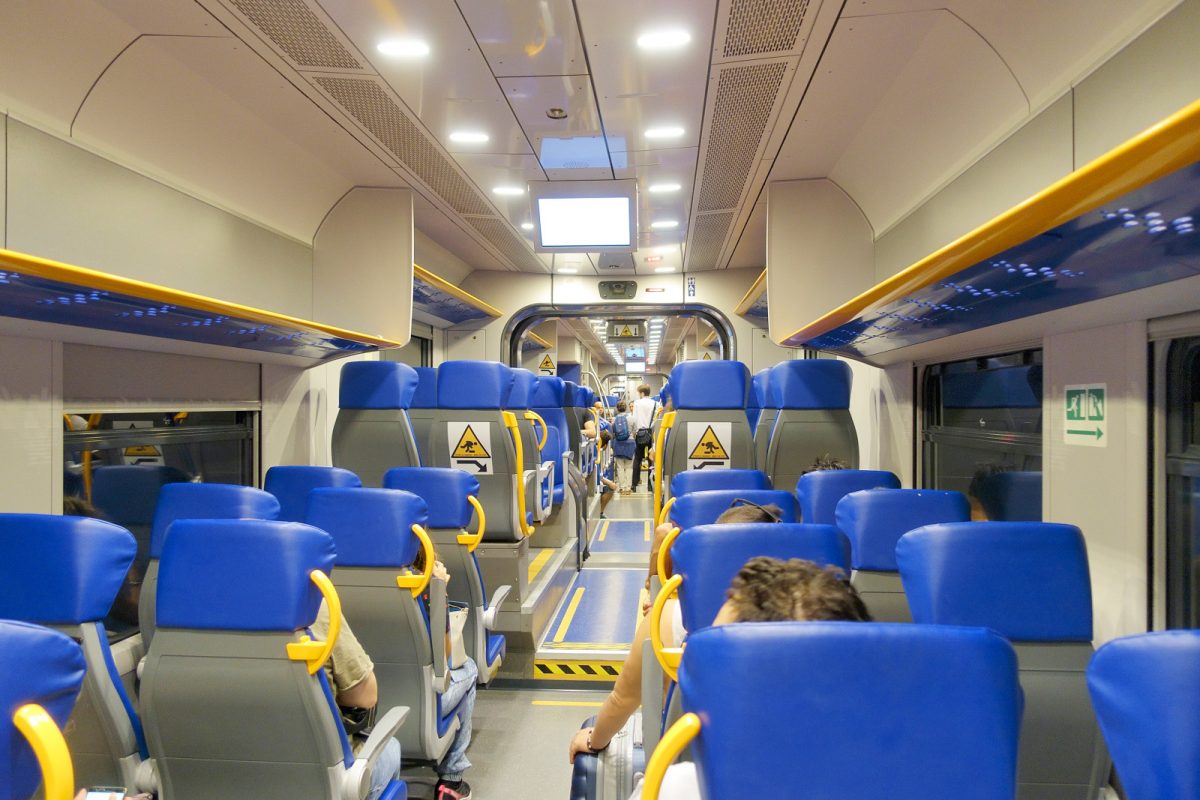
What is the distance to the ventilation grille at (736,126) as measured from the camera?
3598mm

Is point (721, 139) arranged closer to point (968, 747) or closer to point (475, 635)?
point (475, 635)

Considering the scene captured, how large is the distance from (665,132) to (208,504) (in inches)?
139

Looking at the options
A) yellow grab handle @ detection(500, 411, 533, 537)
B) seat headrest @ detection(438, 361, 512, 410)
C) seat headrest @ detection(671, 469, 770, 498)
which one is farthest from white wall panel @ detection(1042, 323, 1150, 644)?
seat headrest @ detection(438, 361, 512, 410)

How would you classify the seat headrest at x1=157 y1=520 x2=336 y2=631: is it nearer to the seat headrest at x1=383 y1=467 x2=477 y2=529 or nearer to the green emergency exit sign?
the seat headrest at x1=383 y1=467 x2=477 y2=529

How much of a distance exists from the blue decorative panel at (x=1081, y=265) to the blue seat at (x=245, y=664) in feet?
6.73

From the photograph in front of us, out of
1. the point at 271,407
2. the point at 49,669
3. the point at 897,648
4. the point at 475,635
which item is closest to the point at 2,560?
the point at 49,669

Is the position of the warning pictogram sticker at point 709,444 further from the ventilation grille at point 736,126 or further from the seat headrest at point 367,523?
the seat headrest at point 367,523

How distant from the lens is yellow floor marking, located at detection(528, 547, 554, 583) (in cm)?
607

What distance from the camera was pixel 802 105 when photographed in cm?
395

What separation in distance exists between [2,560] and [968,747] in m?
2.23

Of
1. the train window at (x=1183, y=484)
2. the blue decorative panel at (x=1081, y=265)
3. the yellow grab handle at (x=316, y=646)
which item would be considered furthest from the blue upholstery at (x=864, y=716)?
the train window at (x=1183, y=484)

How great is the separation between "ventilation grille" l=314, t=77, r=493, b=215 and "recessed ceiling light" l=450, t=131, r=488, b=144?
0.19 metres

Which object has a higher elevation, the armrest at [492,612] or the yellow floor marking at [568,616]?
the armrest at [492,612]

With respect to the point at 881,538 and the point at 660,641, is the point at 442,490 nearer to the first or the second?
the point at 660,641
